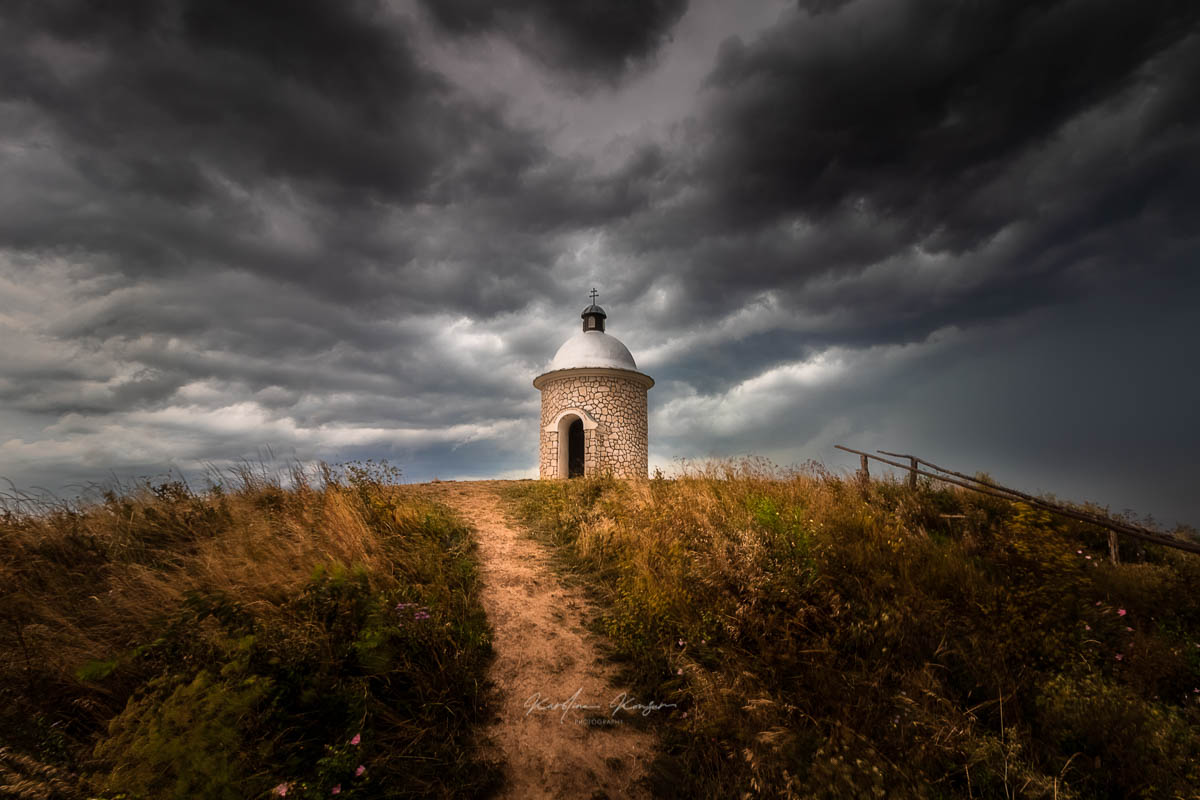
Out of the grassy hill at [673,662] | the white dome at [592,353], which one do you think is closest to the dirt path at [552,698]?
the grassy hill at [673,662]

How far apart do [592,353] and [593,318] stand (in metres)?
2.82

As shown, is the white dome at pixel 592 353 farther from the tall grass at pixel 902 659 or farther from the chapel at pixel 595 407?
the tall grass at pixel 902 659

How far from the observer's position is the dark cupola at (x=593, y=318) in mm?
21969

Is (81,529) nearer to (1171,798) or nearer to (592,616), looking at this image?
(592,616)

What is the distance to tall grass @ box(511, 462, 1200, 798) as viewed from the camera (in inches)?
120

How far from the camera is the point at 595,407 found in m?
19.1

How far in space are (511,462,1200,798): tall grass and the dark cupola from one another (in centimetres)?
1613

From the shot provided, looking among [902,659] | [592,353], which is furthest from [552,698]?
[592,353]

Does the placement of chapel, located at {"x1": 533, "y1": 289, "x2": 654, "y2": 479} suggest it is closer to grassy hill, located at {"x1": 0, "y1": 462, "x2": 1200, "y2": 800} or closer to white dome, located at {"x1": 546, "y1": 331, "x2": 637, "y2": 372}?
white dome, located at {"x1": 546, "y1": 331, "x2": 637, "y2": 372}

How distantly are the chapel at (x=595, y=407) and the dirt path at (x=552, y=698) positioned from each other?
467 inches

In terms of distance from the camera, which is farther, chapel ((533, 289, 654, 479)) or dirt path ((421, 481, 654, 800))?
chapel ((533, 289, 654, 479))

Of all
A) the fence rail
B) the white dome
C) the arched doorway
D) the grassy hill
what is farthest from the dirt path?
the white dome

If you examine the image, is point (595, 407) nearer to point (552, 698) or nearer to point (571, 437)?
point (571, 437)

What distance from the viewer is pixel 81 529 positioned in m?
6.62
